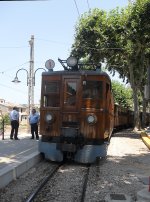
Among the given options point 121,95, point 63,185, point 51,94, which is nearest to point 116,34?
point 51,94

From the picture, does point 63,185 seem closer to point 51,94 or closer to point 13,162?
point 13,162

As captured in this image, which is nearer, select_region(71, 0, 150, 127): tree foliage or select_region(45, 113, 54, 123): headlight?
select_region(45, 113, 54, 123): headlight

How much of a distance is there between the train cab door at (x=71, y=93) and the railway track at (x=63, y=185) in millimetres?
1754

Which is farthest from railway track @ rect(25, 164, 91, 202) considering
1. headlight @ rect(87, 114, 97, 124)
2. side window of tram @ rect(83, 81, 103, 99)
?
side window of tram @ rect(83, 81, 103, 99)

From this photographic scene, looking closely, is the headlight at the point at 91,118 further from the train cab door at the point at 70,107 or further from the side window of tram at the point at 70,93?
the side window of tram at the point at 70,93

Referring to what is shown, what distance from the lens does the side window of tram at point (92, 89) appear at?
13227mm

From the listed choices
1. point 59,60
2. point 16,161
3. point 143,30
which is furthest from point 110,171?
point 143,30

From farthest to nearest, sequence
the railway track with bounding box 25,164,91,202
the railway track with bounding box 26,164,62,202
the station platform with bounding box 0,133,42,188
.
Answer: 1. the station platform with bounding box 0,133,42,188
2. the railway track with bounding box 25,164,91,202
3. the railway track with bounding box 26,164,62,202

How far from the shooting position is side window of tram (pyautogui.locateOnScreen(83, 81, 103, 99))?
1323cm

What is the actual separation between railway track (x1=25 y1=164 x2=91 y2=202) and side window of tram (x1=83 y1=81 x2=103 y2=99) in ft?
6.99

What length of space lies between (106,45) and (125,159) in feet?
59.1

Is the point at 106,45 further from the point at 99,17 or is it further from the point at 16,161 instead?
the point at 16,161

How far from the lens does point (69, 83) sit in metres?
13.4

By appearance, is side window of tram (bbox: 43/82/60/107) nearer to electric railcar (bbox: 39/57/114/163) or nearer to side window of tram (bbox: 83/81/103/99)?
electric railcar (bbox: 39/57/114/163)
